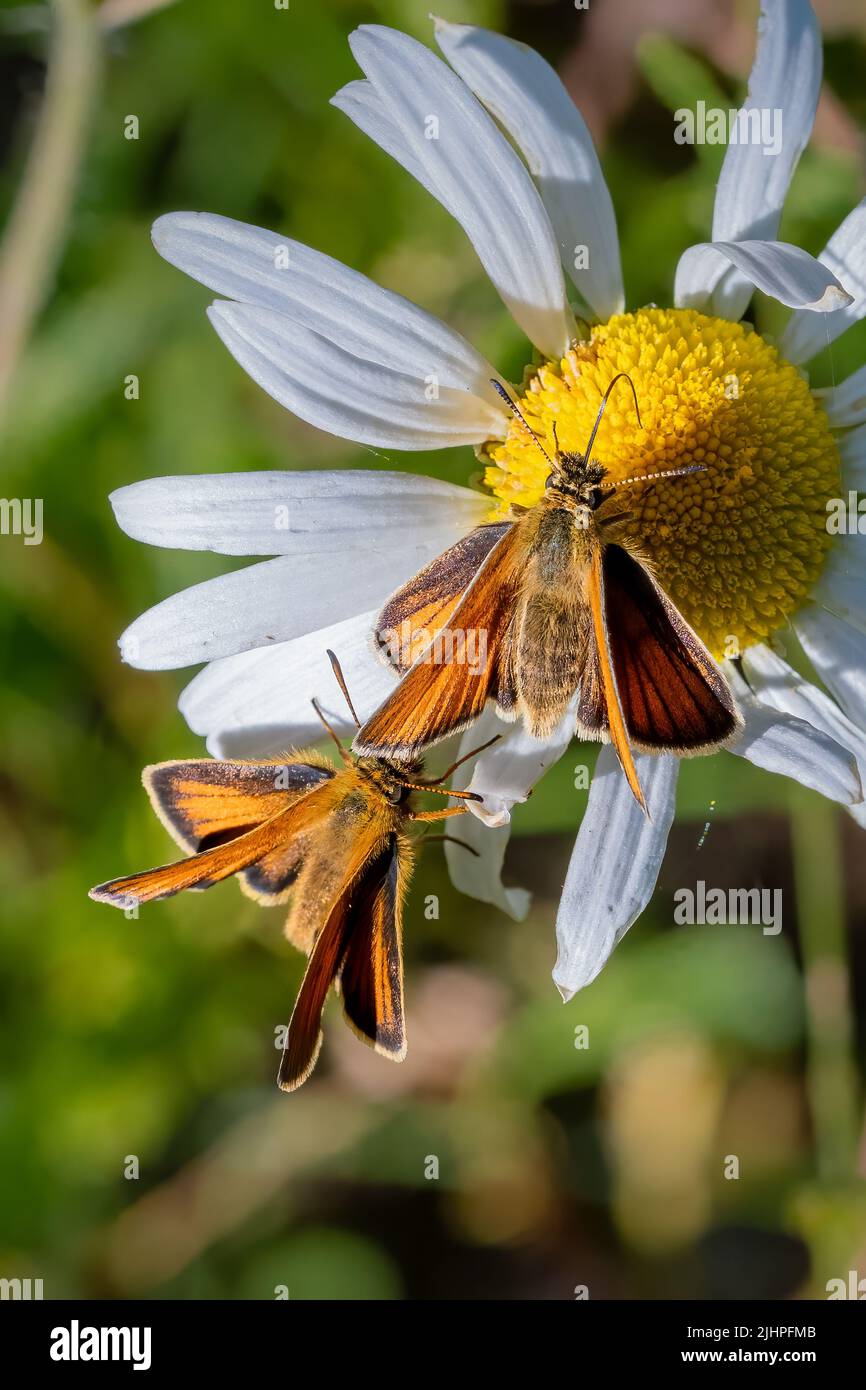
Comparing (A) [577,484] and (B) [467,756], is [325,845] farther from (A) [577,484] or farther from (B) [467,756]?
(A) [577,484]

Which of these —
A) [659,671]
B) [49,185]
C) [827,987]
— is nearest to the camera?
[659,671]

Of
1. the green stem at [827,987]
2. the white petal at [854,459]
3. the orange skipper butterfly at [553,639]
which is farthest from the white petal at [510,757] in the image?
the green stem at [827,987]

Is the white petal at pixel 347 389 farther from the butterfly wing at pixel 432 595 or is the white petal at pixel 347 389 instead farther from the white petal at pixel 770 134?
the white petal at pixel 770 134

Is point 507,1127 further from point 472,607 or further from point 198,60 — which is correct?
point 198,60

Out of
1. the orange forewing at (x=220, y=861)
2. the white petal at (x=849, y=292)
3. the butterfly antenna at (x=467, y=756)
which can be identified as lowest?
the orange forewing at (x=220, y=861)

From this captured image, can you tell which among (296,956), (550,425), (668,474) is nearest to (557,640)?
(668,474)
